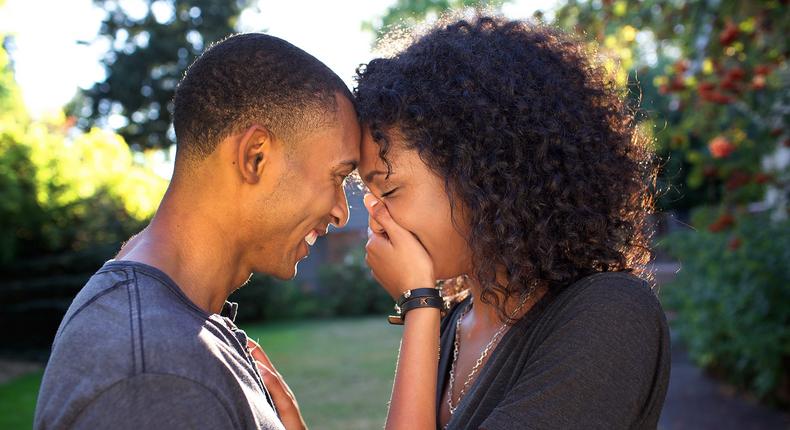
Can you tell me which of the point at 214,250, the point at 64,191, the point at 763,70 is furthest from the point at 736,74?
the point at 64,191

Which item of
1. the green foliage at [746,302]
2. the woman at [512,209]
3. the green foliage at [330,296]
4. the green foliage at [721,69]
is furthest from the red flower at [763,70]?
the green foliage at [330,296]

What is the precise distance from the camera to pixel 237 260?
2340mm

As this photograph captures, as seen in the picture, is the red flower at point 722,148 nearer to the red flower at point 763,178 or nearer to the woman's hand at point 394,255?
the red flower at point 763,178

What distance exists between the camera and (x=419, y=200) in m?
2.76

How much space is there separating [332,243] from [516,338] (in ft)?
71.9

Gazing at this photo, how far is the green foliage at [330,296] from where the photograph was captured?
20.5 metres

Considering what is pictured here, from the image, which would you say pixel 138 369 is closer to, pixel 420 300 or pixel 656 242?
pixel 420 300

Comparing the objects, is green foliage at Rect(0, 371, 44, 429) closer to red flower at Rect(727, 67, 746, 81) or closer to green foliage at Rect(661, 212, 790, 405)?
green foliage at Rect(661, 212, 790, 405)

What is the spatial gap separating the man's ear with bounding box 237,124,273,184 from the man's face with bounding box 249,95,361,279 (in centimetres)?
5

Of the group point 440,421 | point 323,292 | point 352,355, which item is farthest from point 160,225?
point 323,292

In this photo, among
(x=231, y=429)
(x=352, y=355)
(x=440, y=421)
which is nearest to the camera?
(x=231, y=429)

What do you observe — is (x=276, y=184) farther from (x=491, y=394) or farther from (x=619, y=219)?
(x=619, y=219)

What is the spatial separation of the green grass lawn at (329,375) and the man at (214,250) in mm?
6580

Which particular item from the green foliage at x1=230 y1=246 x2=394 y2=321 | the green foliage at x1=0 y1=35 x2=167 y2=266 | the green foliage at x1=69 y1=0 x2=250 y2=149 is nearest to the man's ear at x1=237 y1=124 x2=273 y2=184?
the green foliage at x1=0 y1=35 x2=167 y2=266
